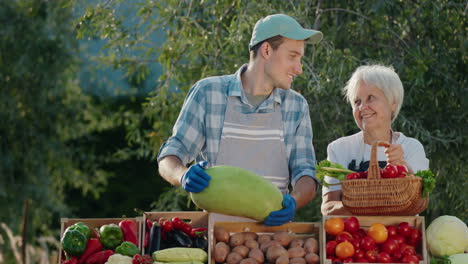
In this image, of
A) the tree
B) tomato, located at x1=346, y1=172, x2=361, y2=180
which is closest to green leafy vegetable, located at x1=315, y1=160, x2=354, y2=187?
tomato, located at x1=346, y1=172, x2=361, y2=180

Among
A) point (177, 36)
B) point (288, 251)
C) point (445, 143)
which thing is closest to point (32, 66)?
point (177, 36)

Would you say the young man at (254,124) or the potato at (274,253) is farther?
the young man at (254,124)

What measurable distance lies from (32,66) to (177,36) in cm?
290

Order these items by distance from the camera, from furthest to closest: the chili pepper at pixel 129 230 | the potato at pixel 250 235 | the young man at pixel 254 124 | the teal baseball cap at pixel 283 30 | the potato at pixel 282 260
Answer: the young man at pixel 254 124
the teal baseball cap at pixel 283 30
the chili pepper at pixel 129 230
the potato at pixel 250 235
the potato at pixel 282 260

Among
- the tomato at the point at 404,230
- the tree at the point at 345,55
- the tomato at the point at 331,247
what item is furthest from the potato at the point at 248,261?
the tree at the point at 345,55

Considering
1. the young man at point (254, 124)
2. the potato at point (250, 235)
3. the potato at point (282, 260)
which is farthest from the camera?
the young man at point (254, 124)

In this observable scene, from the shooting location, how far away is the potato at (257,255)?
3.28 m

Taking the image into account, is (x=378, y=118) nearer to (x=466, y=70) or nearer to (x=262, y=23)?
(x=262, y=23)

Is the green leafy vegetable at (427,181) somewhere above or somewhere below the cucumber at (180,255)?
above

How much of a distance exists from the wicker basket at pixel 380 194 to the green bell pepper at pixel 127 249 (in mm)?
1019

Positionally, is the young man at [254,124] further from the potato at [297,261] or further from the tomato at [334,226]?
the potato at [297,261]

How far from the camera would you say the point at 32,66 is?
9977 mm

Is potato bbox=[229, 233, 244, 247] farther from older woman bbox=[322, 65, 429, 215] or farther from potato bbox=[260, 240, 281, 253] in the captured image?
older woman bbox=[322, 65, 429, 215]

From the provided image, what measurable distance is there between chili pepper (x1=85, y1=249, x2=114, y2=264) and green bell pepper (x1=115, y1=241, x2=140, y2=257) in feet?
0.13
